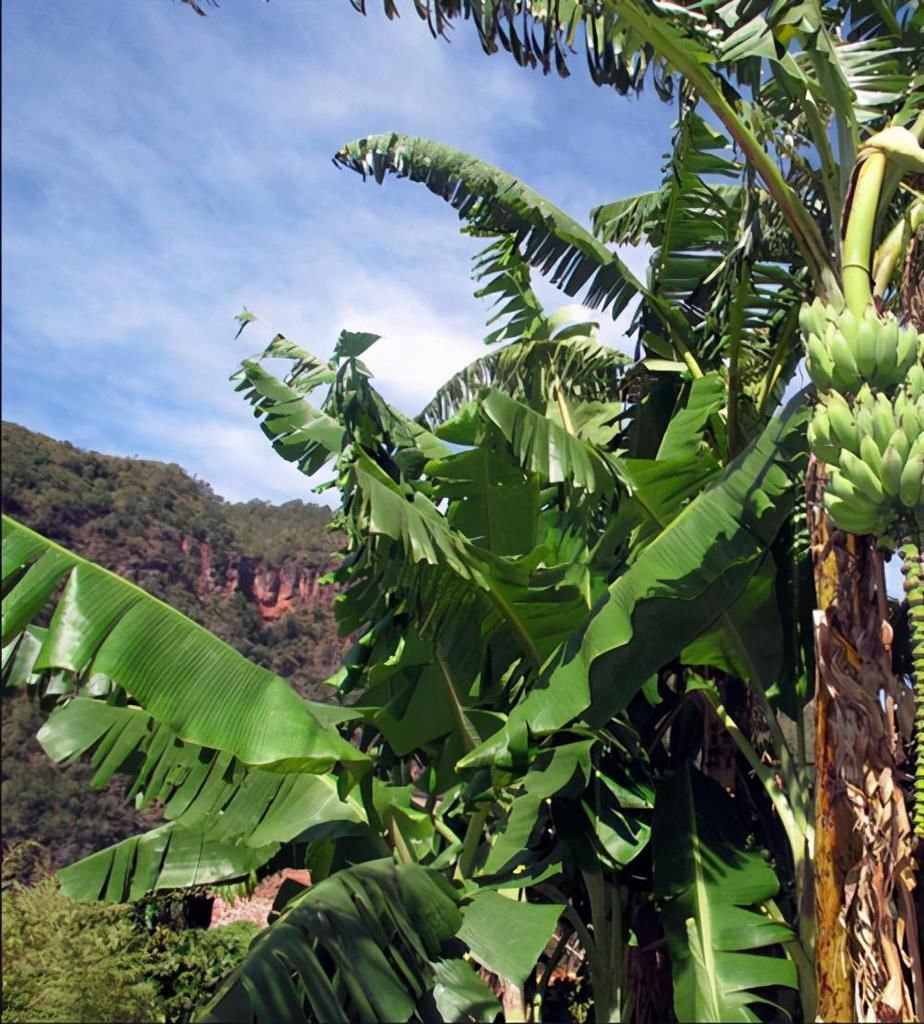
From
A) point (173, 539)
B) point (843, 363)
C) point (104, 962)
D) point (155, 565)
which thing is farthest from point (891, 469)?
point (173, 539)

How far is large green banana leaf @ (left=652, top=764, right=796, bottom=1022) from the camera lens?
392cm

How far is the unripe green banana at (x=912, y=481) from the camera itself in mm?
3277

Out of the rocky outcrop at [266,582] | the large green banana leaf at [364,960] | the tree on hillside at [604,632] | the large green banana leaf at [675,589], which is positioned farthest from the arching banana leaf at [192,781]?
the rocky outcrop at [266,582]

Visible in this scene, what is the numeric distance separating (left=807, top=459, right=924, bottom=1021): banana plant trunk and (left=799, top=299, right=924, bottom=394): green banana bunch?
1.83 feet

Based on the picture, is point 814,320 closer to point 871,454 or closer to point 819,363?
point 819,363

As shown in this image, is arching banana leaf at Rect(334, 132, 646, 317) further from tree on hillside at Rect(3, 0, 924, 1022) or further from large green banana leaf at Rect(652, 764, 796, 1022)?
large green banana leaf at Rect(652, 764, 796, 1022)

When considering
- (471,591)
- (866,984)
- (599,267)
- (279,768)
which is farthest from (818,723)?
(599,267)

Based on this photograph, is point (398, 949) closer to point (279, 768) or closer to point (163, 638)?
point (279, 768)

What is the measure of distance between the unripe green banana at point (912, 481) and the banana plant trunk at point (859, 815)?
32cm

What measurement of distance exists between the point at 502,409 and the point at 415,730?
1868mm

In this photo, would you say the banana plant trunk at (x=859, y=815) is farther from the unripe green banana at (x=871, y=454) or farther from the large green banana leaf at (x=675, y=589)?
the large green banana leaf at (x=675, y=589)

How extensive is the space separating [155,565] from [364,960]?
27.2 meters

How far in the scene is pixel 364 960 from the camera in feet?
10.7

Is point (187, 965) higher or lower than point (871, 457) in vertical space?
lower
